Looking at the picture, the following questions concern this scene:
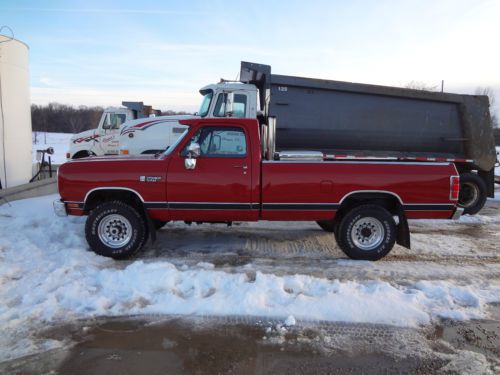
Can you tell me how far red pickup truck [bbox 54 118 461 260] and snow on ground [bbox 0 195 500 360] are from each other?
475mm

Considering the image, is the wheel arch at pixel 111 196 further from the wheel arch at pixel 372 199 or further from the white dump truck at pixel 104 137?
the white dump truck at pixel 104 137

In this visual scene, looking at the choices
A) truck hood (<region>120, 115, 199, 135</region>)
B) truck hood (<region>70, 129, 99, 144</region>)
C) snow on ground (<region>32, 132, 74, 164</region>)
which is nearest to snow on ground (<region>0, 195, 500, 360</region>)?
truck hood (<region>120, 115, 199, 135</region>)

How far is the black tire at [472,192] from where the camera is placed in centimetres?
975

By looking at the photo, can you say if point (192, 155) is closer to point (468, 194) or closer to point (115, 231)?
point (115, 231)

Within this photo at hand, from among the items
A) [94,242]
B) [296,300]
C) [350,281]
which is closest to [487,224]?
[350,281]

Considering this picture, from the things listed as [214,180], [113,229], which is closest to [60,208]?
[113,229]

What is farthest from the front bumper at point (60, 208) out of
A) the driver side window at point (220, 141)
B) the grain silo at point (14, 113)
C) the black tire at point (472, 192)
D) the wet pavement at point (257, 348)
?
the black tire at point (472, 192)

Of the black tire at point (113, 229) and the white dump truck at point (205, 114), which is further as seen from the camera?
the white dump truck at point (205, 114)

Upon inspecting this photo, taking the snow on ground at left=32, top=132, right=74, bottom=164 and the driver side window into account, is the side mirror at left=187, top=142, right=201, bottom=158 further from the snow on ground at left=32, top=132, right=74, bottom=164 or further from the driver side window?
the snow on ground at left=32, top=132, right=74, bottom=164

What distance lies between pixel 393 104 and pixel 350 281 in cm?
572

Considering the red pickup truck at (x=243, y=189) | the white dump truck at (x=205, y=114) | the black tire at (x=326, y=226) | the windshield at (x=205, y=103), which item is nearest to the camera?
the red pickup truck at (x=243, y=189)

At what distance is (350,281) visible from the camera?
499 cm

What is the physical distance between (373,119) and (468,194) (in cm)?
309

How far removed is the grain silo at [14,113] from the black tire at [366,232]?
9924 millimetres
